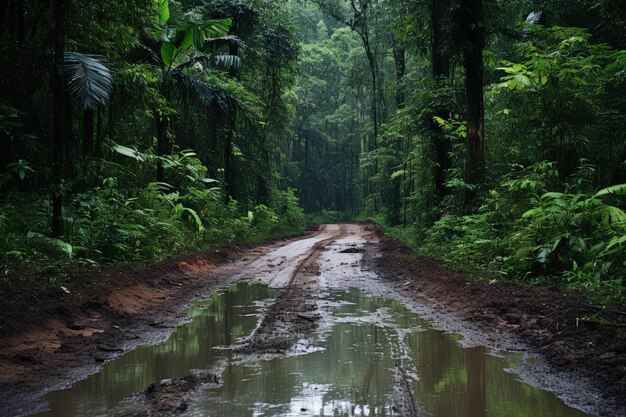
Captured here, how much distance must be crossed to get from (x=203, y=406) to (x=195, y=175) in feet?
42.6

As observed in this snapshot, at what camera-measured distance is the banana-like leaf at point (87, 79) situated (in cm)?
819

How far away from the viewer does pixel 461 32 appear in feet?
38.4

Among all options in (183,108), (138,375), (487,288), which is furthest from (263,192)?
(138,375)

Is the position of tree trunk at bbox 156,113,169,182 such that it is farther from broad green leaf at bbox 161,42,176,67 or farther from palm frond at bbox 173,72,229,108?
broad green leaf at bbox 161,42,176,67

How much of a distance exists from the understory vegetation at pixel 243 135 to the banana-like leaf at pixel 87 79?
0.03 m

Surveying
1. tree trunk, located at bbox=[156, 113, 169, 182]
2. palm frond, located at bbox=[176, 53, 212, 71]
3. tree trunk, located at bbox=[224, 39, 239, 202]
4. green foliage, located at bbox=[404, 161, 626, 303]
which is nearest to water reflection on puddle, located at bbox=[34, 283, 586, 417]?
green foliage, located at bbox=[404, 161, 626, 303]

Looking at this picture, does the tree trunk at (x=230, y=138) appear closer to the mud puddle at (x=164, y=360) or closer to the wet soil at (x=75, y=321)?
the wet soil at (x=75, y=321)

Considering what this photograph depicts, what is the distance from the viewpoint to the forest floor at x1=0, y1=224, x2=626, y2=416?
3805mm

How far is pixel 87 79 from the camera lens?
8.33m

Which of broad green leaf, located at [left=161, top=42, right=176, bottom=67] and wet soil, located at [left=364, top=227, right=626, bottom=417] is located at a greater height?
broad green leaf, located at [left=161, top=42, right=176, bottom=67]

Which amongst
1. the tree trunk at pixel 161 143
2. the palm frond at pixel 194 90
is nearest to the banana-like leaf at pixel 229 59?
the palm frond at pixel 194 90

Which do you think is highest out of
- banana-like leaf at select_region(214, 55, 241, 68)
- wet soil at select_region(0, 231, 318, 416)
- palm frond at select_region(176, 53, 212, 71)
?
banana-like leaf at select_region(214, 55, 241, 68)

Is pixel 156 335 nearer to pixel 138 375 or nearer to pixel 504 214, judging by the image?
pixel 138 375

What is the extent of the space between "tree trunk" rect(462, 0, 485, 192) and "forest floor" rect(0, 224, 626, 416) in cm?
361
